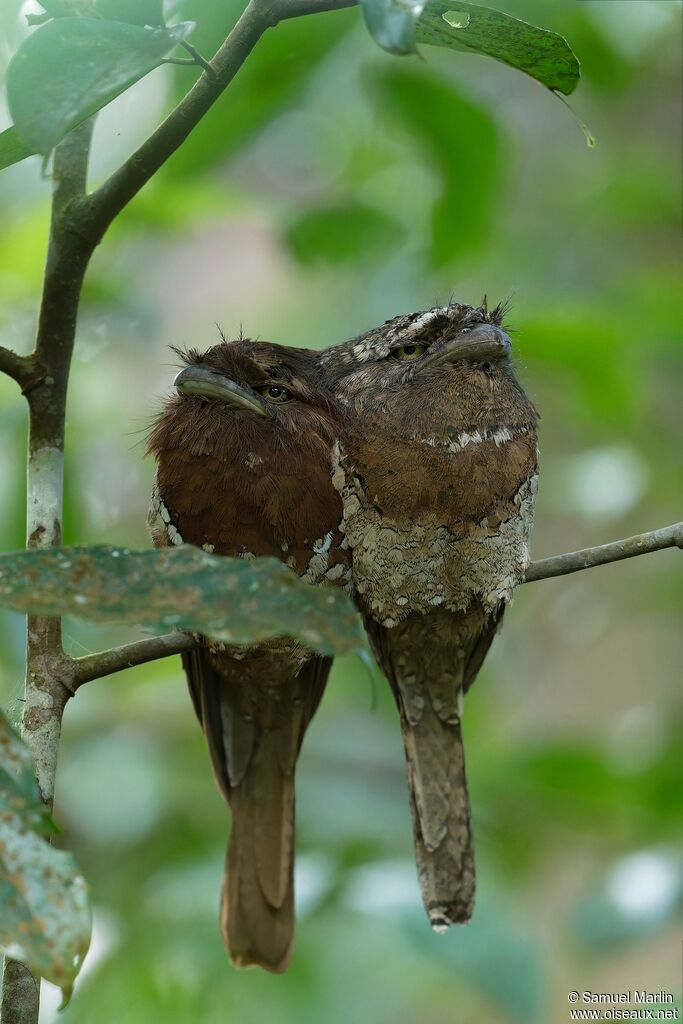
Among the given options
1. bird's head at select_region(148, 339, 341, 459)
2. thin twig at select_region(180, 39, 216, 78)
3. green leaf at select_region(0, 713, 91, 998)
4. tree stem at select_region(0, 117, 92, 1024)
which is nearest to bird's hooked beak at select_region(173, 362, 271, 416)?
bird's head at select_region(148, 339, 341, 459)

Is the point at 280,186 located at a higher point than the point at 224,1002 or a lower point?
higher

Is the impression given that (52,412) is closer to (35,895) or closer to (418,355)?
(35,895)

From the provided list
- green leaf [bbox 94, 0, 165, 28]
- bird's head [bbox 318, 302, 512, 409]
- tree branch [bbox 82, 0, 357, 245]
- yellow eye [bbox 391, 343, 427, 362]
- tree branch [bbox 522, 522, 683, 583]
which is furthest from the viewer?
yellow eye [bbox 391, 343, 427, 362]

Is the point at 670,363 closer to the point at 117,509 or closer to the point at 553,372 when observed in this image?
the point at 553,372

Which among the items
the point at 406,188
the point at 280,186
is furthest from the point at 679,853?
the point at 280,186

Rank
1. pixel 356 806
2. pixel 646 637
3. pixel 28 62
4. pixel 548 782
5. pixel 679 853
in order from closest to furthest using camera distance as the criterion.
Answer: pixel 28 62, pixel 679 853, pixel 548 782, pixel 356 806, pixel 646 637

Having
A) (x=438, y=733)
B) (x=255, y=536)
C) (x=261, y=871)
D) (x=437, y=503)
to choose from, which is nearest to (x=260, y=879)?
(x=261, y=871)

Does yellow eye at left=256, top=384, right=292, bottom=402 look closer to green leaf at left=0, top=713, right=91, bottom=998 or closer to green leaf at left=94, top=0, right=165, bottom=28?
green leaf at left=94, top=0, right=165, bottom=28
